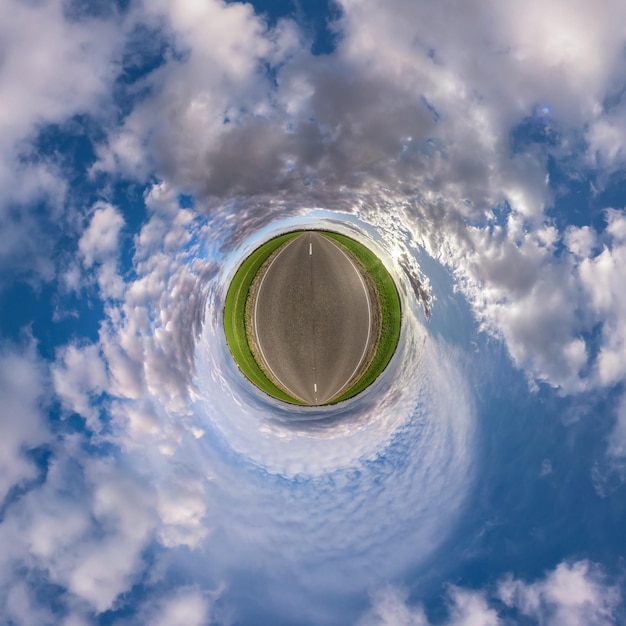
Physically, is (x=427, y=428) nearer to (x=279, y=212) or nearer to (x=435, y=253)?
(x=435, y=253)

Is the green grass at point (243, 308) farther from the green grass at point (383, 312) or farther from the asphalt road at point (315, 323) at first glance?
the green grass at point (383, 312)

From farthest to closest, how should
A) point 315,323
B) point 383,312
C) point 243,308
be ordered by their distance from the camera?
point 243,308 → point 383,312 → point 315,323

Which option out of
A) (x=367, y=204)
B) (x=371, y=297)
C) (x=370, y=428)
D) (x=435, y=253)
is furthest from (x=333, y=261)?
(x=370, y=428)

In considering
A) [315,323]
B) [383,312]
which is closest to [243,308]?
[315,323]

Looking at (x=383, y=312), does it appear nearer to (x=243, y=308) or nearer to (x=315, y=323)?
(x=315, y=323)

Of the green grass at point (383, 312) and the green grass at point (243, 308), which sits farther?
the green grass at point (243, 308)

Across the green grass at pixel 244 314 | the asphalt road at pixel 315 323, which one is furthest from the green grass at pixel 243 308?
the asphalt road at pixel 315 323
